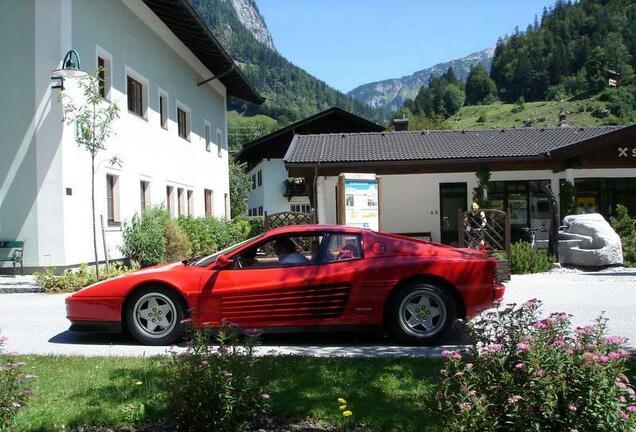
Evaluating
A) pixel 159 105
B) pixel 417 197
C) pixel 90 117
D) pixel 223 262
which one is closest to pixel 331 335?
pixel 223 262

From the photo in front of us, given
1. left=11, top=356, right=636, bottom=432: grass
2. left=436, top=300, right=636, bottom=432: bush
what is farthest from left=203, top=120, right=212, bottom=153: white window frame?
left=436, top=300, right=636, bottom=432: bush

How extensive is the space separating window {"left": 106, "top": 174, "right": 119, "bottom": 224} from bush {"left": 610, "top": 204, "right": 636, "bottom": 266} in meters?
13.9

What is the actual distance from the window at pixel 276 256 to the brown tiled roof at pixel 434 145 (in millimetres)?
12673

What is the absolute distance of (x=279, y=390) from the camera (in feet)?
15.8

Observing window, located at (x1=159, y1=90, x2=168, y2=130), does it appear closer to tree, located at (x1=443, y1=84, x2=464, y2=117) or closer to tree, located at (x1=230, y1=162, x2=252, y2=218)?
tree, located at (x1=230, y1=162, x2=252, y2=218)

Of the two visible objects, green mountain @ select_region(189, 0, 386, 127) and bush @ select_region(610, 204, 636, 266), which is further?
green mountain @ select_region(189, 0, 386, 127)

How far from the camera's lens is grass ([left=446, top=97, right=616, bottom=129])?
10219cm

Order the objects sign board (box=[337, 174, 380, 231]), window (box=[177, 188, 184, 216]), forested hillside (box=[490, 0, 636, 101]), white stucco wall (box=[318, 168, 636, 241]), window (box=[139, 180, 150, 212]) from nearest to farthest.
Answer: sign board (box=[337, 174, 380, 231]), window (box=[139, 180, 150, 212]), white stucco wall (box=[318, 168, 636, 241]), window (box=[177, 188, 184, 216]), forested hillside (box=[490, 0, 636, 101])

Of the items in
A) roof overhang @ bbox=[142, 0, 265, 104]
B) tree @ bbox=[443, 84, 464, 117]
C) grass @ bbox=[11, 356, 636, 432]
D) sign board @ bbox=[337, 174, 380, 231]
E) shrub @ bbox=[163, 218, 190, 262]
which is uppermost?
tree @ bbox=[443, 84, 464, 117]

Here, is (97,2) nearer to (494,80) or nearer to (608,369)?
(608,369)

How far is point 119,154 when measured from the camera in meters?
17.3

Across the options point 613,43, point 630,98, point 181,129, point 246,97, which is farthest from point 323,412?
point 613,43

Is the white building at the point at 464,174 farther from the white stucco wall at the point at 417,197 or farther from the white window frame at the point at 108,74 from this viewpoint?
the white window frame at the point at 108,74

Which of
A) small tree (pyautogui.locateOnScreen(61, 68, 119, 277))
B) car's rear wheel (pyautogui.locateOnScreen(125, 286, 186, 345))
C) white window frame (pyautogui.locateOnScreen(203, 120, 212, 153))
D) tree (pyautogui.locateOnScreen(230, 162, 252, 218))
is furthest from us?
tree (pyautogui.locateOnScreen(230, 162, 252, 218))
